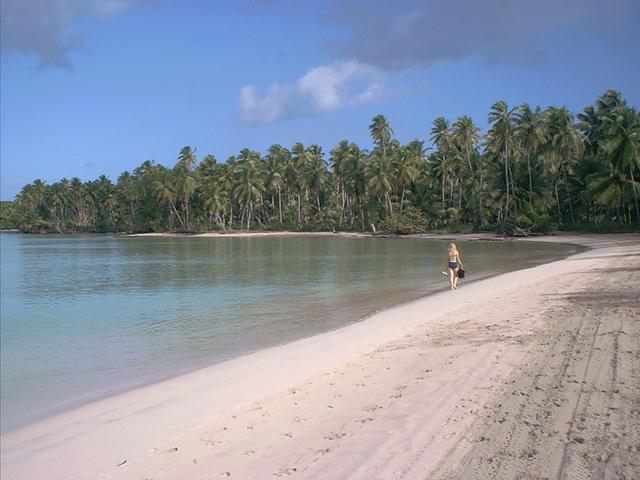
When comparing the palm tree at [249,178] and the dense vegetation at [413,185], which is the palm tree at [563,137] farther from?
the palm tree at [249,178]

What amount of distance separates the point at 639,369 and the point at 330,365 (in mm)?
4341

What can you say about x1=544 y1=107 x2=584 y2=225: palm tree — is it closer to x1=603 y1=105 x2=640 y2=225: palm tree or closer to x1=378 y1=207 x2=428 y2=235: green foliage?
x1=603 y1=105 x2=640 y2=225: palm tree

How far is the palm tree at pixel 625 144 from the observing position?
47.9 meters

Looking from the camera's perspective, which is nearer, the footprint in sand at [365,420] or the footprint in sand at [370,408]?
the footprint in sand at [365,420]

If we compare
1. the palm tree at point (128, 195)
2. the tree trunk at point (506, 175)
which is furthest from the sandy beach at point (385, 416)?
the palm tree at point (128, 195)

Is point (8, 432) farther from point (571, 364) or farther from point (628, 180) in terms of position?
point (628, 180)

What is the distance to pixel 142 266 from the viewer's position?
38031mm

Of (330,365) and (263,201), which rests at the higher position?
(263,201)

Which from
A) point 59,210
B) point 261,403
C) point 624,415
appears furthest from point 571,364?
point 59,210

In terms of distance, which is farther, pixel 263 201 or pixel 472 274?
pixel 263 201

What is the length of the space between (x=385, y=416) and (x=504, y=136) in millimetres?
63100

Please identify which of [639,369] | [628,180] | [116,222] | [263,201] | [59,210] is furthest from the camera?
[59,210]

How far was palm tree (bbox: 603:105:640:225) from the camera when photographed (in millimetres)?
47938

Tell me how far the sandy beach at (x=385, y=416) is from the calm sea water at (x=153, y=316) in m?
1.48
